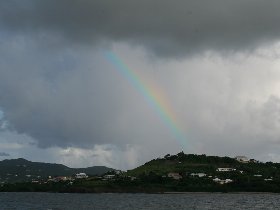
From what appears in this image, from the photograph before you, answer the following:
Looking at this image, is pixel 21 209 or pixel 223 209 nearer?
pixel 223 209

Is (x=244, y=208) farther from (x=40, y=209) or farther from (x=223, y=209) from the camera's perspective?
(x=40, y=209)

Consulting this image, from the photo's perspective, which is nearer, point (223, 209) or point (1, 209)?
point (223, 209)

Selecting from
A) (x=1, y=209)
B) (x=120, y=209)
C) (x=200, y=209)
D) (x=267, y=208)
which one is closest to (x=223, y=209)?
(x=200, y=209)

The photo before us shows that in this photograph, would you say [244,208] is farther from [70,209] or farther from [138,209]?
[70,209]

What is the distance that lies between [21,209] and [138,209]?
40.9 metres

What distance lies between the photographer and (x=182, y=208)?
15162 cm

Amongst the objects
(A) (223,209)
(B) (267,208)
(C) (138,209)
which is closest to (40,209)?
(C) (138,209)

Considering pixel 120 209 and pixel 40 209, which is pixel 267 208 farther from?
pixel 40 209

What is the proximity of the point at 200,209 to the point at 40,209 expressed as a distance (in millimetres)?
51978

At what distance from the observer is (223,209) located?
148 metres

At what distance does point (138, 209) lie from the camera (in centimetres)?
14962

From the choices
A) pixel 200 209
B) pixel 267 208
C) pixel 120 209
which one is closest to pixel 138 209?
pixel 120 209

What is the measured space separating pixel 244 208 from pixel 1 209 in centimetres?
8186

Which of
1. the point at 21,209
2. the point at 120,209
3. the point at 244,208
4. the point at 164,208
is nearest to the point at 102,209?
the point at 120,209
